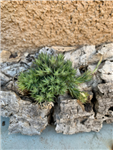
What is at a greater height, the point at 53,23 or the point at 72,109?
the point at 53,23

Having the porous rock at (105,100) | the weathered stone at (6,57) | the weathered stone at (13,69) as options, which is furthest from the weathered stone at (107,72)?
the weathered stone at (6,57)

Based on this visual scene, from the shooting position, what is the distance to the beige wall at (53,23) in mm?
1562

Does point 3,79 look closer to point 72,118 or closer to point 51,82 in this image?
point 51,82

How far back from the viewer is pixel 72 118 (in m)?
1.58

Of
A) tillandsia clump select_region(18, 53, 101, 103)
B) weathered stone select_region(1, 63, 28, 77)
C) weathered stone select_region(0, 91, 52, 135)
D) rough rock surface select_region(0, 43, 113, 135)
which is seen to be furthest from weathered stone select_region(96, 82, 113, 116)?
weathered stone select_region(1, 63, 28, 77)

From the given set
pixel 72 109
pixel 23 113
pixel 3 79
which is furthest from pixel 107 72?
pixel 3 79

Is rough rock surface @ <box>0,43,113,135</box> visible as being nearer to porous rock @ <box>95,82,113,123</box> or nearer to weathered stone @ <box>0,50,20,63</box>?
porous rock @ <box>95,82,113,123</box>

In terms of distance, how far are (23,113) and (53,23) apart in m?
1.63

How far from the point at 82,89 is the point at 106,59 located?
0.73 meters

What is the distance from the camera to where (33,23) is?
174cm

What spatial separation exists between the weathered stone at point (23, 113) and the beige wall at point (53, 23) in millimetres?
1088

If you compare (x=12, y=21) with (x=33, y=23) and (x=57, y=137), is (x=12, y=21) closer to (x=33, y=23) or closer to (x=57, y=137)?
(x=33, y=23)

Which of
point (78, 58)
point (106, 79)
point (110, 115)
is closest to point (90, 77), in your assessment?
point (106, 79)

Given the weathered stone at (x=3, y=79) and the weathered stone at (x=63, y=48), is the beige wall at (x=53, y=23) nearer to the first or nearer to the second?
the weathered stone at (x=63, y=48)
